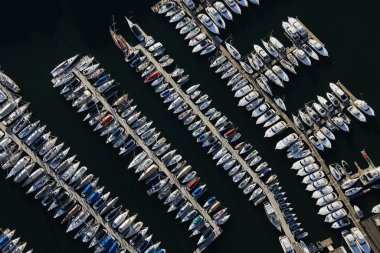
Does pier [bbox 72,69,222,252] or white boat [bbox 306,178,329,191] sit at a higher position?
pier [bbox 72,69,222,252]

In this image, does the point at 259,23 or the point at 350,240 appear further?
the point at 259,23

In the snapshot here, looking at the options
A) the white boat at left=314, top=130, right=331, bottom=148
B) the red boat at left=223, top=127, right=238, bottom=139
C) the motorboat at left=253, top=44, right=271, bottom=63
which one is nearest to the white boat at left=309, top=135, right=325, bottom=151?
the white boat at left=314, top=130, right=331, bottom=148

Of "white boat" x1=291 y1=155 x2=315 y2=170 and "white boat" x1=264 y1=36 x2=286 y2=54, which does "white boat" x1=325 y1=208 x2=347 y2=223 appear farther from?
"white boat" x1=264 y1=36 x2=286 y2=54

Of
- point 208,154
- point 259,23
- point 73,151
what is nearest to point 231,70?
point 259,23

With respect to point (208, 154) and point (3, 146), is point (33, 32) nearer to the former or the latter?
point (3, 146)

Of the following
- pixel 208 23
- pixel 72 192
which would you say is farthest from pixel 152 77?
pixel 72 192
